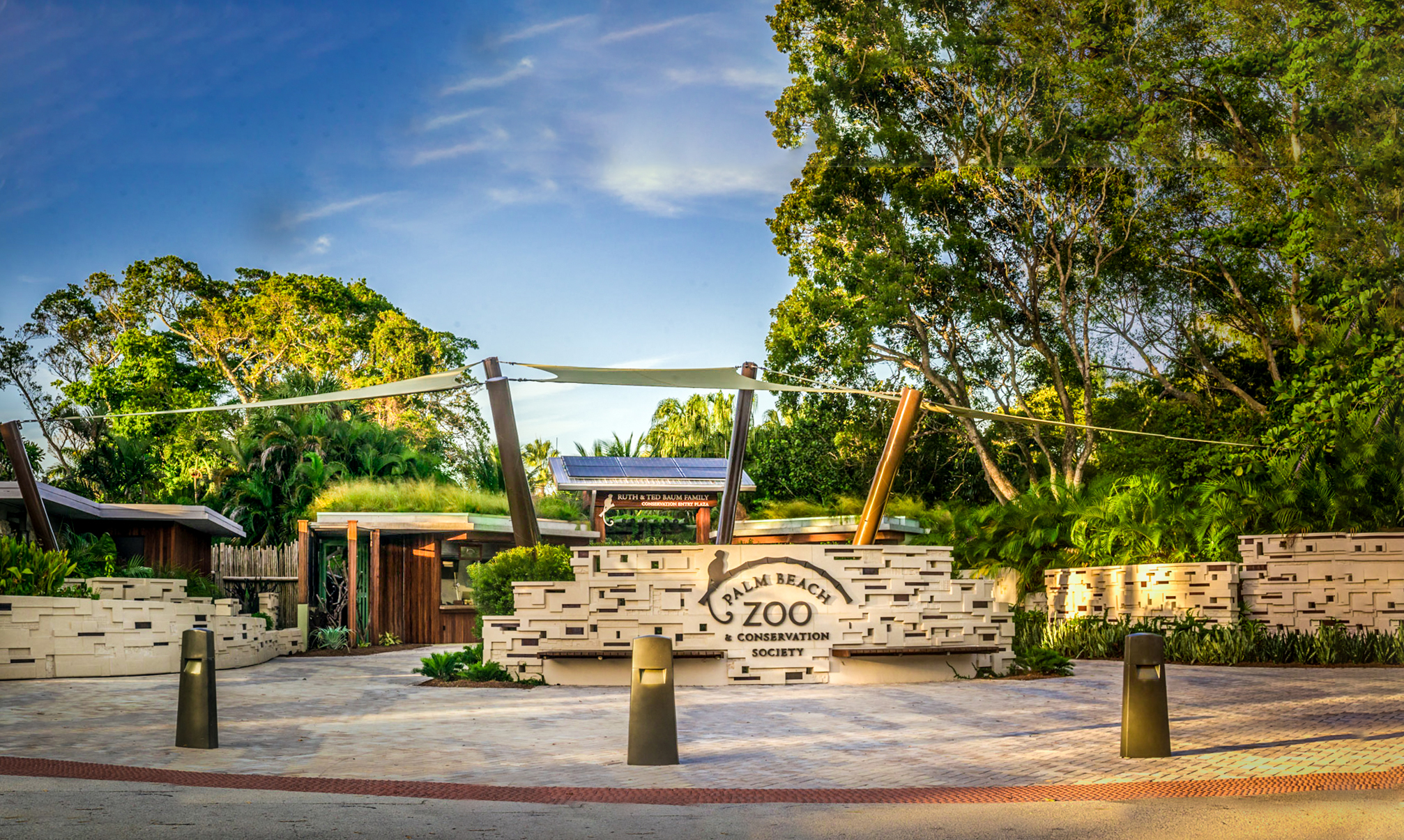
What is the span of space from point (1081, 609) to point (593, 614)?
9410 mm

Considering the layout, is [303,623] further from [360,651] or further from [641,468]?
[641,468]

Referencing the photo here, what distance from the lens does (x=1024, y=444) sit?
27.0 meters

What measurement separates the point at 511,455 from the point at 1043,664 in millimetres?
6821

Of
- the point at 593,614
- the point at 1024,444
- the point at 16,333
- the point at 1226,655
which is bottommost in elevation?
the point at 1226,655

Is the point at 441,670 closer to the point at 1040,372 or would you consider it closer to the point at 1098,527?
the point at 1098,527

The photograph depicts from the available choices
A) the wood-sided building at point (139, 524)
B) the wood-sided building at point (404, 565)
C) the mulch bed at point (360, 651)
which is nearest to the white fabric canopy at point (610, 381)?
the wood-sided building at point (139, 524)

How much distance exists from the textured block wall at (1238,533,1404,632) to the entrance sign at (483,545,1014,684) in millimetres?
5394

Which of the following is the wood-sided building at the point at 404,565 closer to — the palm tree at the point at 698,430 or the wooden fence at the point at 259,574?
the wooden fence at the point at 259,574

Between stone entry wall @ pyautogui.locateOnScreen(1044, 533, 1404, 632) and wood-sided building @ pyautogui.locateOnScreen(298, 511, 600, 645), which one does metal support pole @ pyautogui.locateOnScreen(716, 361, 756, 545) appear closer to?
stone entry wall @ pyautogui.locateOnScreen(1044, 533, 1404, 632)

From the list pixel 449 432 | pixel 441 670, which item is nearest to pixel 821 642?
pixel 441 670

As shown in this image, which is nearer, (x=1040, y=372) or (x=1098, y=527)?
(x=1098, y=527)

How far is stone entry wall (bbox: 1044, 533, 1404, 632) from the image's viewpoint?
47.3 feet

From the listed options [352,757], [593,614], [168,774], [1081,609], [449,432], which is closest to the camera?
[168,774]

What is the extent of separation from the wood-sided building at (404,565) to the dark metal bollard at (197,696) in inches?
488
